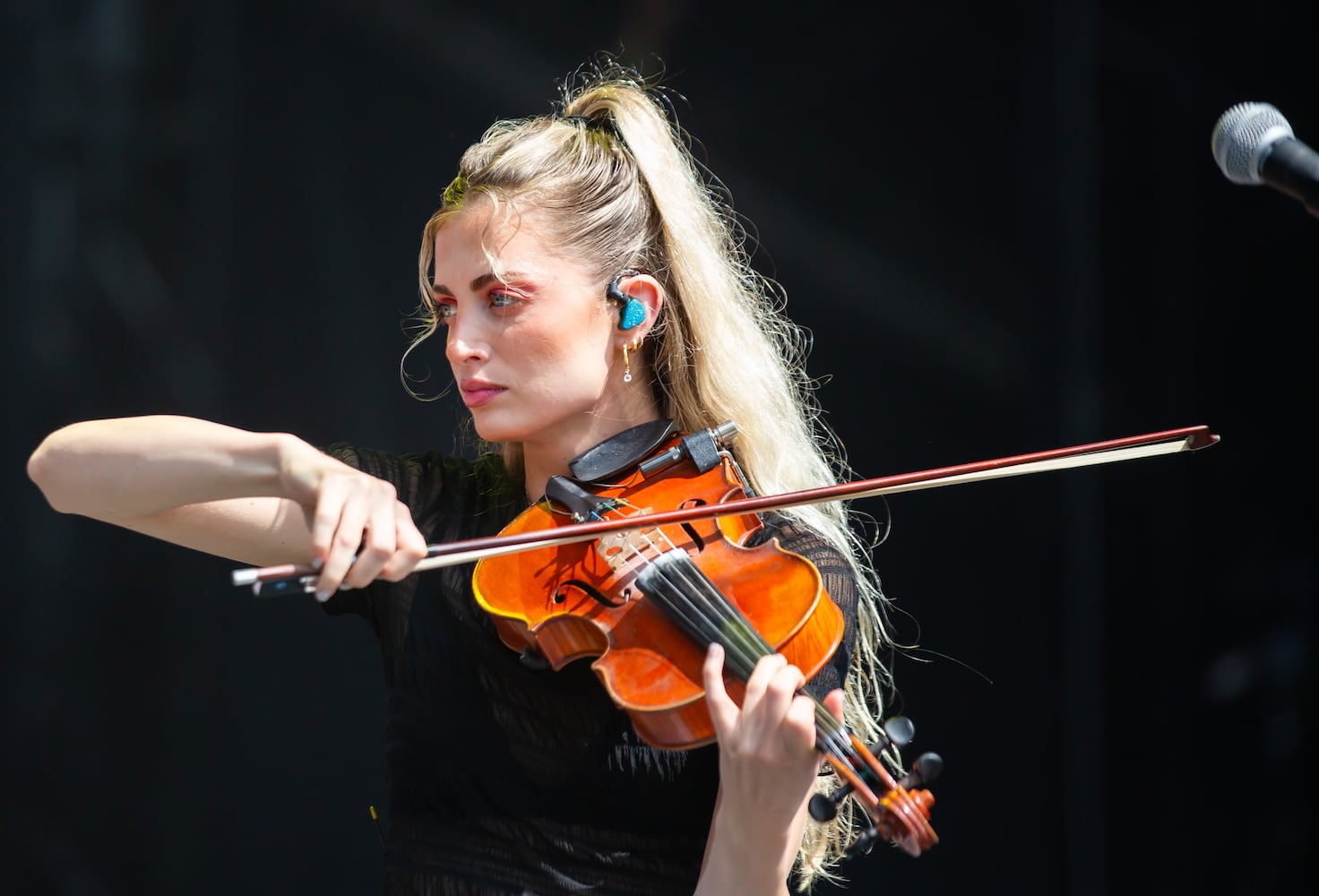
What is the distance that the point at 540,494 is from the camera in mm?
1525

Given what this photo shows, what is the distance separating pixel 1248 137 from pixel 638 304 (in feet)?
2.21

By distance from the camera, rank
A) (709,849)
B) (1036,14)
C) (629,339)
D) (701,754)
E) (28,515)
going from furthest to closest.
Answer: (1036,14) < (28,515) < (629,339) < (701,754) < (709,849)

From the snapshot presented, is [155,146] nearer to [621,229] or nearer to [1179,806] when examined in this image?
[621,229]

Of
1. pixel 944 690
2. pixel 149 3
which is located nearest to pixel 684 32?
pixel 149 3

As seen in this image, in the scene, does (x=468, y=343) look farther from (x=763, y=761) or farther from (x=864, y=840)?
(x=864, y=840)

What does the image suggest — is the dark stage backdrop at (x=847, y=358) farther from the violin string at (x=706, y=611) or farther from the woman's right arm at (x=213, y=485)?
the violin string at (x=706, y=611)

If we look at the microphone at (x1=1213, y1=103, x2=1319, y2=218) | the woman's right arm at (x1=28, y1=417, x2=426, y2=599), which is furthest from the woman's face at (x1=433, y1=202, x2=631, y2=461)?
the microphone at (x1=1213, y1=103, x2=1319, y2=218)

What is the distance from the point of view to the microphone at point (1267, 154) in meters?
1.04

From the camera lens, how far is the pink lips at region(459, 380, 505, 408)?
1.43 metres

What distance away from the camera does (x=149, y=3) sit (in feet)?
7.04

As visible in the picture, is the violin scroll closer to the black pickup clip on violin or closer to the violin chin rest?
the black pickup clip on violin

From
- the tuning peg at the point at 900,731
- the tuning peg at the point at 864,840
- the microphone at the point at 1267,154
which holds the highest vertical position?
the microphone at the point at 1267,154

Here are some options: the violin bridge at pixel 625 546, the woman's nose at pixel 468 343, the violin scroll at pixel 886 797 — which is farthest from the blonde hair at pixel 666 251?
the violin scroll at pixel 886 797

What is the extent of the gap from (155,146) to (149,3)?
9.4 inches
